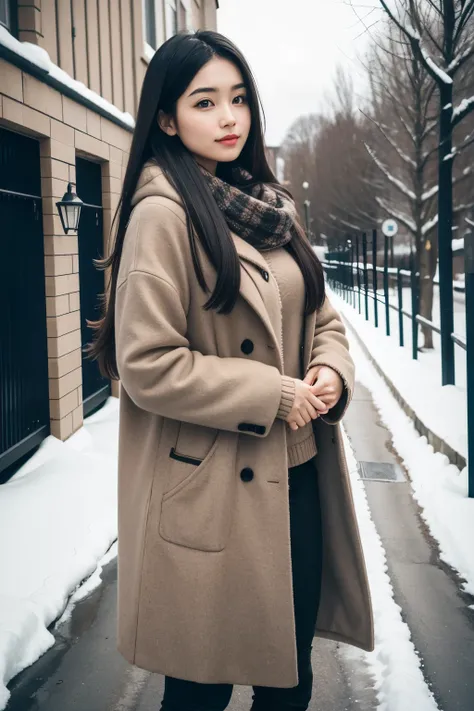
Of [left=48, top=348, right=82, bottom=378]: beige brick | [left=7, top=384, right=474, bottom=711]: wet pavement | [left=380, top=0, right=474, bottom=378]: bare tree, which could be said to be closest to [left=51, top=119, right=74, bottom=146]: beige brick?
[left=48, top=348, right=82, bottom=378]: beige brick

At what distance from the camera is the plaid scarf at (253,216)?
1.74 m

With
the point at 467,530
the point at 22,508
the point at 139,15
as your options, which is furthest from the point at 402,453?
the point at 139,15

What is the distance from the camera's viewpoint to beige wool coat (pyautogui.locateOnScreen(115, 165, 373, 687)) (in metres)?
1.62

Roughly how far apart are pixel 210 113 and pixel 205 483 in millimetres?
877

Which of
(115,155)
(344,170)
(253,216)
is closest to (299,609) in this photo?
(253,216)

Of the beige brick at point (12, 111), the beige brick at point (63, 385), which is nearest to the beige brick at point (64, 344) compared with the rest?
the beige brick at point (63, 385)

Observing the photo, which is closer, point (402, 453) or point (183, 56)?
point (183, 56)

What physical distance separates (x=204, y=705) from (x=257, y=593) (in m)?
0.32

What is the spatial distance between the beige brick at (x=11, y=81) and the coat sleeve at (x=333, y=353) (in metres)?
3.72

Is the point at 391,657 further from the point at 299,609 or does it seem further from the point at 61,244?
the point at 61,244

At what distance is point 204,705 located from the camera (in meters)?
1.75

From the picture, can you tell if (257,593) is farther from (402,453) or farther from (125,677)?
(402,453)

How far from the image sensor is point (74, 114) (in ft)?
21.3

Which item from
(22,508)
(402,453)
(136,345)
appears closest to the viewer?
(136,345)
